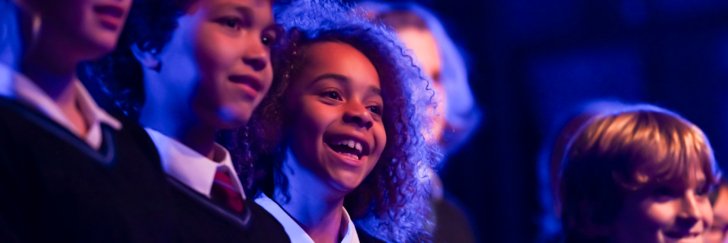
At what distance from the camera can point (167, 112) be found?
1.08 metres

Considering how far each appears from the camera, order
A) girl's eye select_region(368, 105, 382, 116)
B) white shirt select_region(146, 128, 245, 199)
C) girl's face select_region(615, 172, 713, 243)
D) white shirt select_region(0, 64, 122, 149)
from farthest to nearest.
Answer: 1. girl's face select_region(615, 172, 713, 243)
2. girl's eye select_region(368, 105, 382, 116)
3. white shirt select_region(146, 128, 245, 199)
4. white shirt select_region(0, 64, 122, 149)

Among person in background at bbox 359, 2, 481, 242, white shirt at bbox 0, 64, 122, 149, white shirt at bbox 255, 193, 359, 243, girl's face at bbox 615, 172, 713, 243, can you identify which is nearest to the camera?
white shirt at bbox 0, 64, 122, 149

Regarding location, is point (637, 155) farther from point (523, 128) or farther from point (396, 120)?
point (523, 128)

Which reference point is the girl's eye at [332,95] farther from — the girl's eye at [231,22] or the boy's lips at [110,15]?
the boy's lips at [110,15]

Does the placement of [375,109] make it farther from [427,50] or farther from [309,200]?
[427,50]

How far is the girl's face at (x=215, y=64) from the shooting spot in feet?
3.52

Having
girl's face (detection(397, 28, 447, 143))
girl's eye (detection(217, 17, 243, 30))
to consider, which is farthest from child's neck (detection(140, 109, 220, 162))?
girl's face (detection(397, 28, 447, 143))

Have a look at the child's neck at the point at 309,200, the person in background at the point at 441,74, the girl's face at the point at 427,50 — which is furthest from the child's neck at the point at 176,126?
the girl's face at the point at 427,50

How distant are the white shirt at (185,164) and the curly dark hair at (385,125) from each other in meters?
0.18

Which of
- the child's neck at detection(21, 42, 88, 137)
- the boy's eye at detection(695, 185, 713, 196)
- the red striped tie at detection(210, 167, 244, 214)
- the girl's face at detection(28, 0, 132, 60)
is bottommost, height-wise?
the red striped tie at detection(210, 167, 244, 214)

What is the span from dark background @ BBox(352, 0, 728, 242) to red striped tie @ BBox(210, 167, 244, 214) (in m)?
2.25

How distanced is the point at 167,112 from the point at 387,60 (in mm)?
423

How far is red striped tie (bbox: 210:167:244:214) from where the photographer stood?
1105 millimetres

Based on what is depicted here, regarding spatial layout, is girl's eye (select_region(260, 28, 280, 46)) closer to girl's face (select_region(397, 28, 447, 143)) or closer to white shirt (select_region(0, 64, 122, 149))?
white shirt (select_region(0, 64, 122, 149))
